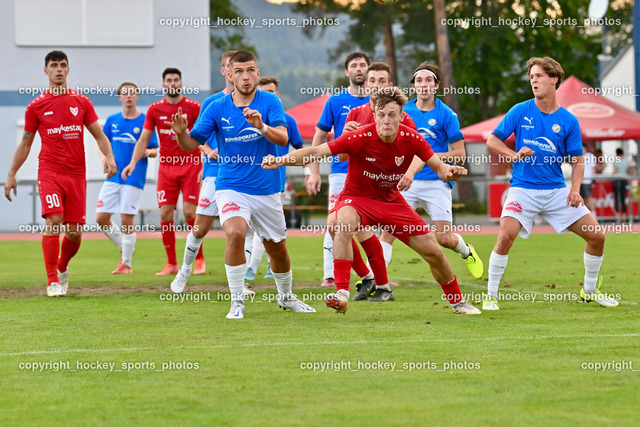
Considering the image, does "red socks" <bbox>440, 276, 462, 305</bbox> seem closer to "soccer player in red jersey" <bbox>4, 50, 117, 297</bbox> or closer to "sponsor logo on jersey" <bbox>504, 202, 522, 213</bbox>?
"sponsor logo on jersey" <bbox>504, 202, 522, 213</bbox>

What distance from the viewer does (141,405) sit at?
524 centimetres

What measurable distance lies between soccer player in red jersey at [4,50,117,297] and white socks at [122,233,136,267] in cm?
298

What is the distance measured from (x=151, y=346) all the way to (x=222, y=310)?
2243mm

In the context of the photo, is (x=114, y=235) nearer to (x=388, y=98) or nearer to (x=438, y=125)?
(x=438, y=125)

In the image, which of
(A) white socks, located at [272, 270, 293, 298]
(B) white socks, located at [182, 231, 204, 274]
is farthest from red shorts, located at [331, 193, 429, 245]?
(B) white socks, located at [182, 231, 204, 274]

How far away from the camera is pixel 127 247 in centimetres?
1409

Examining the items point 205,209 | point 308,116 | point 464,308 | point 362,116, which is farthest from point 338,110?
point 308,116

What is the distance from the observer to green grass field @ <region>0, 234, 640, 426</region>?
5062 mm

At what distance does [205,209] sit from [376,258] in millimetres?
1968

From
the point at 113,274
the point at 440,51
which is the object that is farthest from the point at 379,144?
the point at 440,51

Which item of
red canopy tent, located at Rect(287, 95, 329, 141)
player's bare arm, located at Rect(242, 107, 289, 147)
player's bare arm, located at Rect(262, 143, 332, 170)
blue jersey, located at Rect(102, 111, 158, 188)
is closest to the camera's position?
player's bare arm, located at Rect(262, 143, 332, 170)

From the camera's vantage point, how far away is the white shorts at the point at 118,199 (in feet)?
46.3

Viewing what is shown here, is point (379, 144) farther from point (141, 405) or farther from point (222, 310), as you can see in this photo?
point (141, 405)

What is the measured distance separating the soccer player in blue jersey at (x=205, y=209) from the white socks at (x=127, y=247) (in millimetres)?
2955
